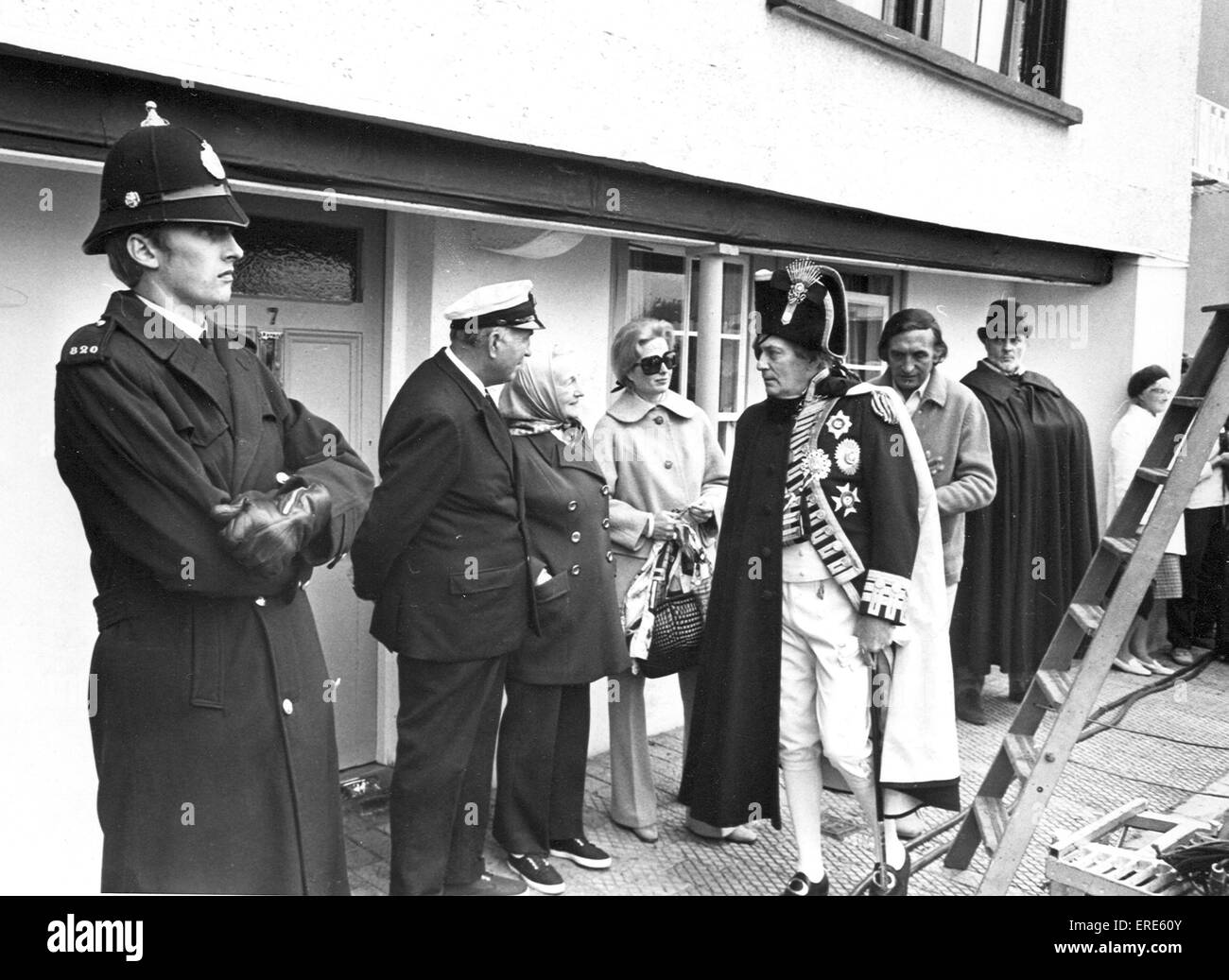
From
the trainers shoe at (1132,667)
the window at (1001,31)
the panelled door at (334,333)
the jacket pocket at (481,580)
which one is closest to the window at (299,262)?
the panelled door at (334,333)

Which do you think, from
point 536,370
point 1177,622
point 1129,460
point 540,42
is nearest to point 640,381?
point 536,370

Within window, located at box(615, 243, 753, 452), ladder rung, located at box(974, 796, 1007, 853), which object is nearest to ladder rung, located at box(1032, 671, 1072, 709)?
ladder rung, located at box(974, 796, 1007, 853)

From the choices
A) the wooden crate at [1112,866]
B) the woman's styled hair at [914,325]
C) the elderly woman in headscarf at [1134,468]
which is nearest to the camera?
the wooden crate at [1112,866]

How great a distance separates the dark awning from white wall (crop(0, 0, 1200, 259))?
66 mm

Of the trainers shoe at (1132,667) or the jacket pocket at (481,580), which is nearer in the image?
the jacket pocket at (481,580)

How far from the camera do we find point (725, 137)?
540 cm

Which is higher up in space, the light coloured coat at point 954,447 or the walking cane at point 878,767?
the light coloured coat at point 954,447

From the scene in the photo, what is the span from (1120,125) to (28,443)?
7.67 meters

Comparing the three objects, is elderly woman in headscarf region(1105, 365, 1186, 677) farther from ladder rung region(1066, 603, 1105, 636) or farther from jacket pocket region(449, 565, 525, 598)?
jacket pocket region(449, 565, 525, 598)

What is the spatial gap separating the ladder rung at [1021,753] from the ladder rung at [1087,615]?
16.6 inches

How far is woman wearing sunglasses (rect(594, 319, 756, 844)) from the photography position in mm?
4500

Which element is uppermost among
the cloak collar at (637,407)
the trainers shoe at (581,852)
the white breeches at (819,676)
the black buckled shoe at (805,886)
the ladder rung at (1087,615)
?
the cloak collar at (637,407)

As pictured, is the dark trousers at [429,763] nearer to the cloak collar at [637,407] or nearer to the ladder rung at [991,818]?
the cloak collar at [637,407]

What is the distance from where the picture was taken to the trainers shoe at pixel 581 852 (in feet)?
13.8
